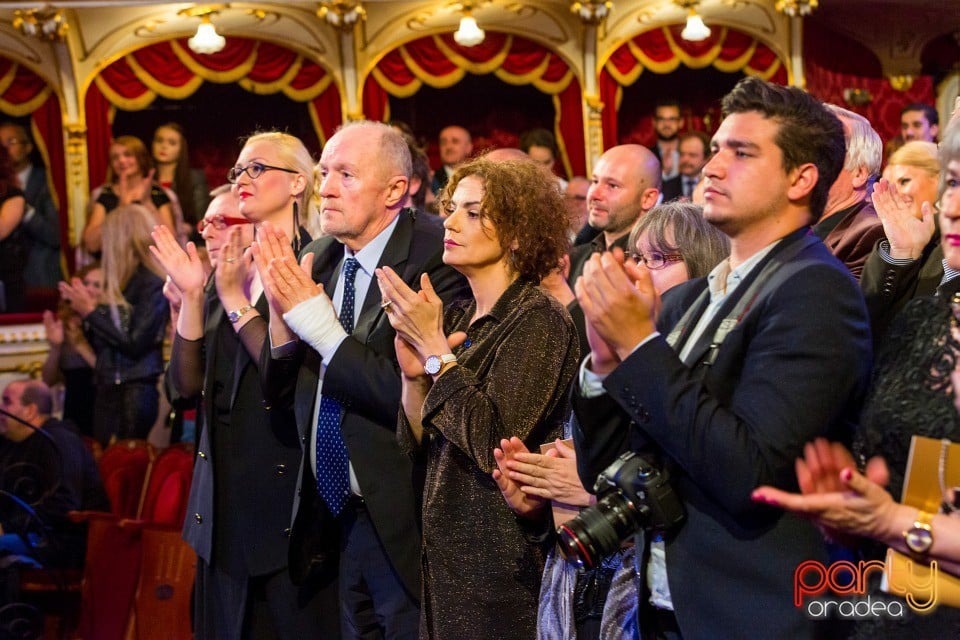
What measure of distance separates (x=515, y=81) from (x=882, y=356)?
7881 millimetres

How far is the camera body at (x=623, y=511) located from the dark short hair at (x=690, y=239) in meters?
0.92

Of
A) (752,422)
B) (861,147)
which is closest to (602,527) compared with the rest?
(752,422)

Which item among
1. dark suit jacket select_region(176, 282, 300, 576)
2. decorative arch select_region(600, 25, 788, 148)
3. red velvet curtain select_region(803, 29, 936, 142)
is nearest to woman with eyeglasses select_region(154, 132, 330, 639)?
dark suit jacket select_region(176, 282, 300, 576)

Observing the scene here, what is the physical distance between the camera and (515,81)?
9453 mm

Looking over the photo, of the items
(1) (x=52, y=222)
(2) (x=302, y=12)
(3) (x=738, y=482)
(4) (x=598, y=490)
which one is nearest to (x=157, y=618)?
(4) (x=598, y=490)

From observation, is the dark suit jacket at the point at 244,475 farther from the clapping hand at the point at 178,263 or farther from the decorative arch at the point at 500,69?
the decorative arch at the point at 500,69

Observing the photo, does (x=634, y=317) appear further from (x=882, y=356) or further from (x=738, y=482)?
(x=882, y=356)

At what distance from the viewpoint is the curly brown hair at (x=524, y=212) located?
268cm

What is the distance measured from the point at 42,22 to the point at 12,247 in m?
1.61

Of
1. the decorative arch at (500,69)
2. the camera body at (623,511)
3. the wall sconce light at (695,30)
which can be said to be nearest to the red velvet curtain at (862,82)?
the wall sconce light at (695,30)

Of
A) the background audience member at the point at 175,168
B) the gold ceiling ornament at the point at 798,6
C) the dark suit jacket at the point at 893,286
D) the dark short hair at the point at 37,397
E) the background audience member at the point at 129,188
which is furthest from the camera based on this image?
the gold ceiling ornament at the point at 798,6

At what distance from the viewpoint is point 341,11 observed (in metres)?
8.57

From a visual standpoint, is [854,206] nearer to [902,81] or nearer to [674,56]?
[674,56]

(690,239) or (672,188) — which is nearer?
(690,239)
